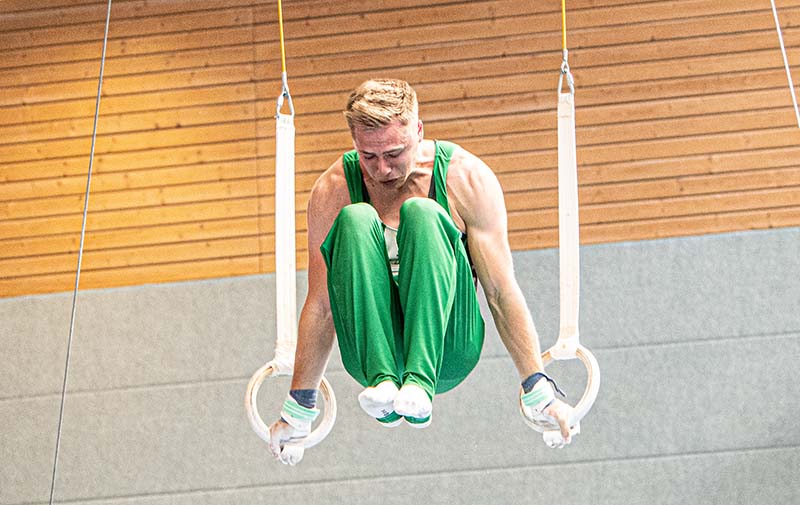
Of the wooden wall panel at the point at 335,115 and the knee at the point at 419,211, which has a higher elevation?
the wooden wall panel at the point at 335,115

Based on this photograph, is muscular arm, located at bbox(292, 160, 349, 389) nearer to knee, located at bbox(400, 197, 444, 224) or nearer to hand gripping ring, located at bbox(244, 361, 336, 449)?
hand gripping ring, located at bbox(244, 361, 336, 449)

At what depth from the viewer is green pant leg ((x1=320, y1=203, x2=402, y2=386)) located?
2.24 meters

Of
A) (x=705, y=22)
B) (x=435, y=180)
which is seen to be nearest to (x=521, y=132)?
(x=705, y=22)

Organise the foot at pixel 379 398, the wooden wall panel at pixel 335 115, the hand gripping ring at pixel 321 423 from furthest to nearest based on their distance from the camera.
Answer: the wooden wall panel at pixel 335 115, the hand gripping ring at pixel 321 423, the foot at pixel 379 398

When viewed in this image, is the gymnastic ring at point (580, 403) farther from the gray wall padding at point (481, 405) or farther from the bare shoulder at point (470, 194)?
the gray wall padding at point (481, 405)

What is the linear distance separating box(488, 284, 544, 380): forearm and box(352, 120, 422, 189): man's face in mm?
408

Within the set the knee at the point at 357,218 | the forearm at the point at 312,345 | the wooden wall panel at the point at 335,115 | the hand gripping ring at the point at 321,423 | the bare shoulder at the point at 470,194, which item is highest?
the wooden wall panel at the point at 335,115

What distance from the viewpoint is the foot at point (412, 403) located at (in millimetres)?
2123

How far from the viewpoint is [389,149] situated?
2.34 metres

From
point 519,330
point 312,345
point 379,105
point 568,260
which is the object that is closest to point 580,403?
point 519,330

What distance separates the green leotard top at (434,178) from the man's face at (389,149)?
10 centimetres

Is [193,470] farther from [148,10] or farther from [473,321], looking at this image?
[473,321]

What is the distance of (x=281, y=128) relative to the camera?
118 inches

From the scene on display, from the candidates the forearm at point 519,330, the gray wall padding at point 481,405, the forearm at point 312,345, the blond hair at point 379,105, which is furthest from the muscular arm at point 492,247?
the gray wall padding at point 481,405
